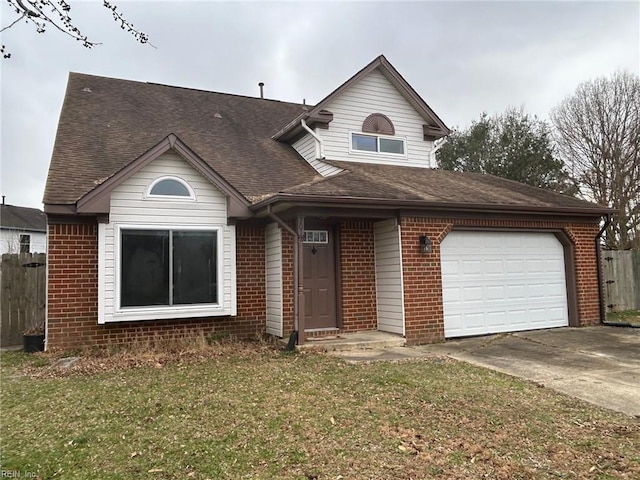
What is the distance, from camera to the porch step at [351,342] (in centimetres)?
815

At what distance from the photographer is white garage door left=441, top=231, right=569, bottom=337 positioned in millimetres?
9609

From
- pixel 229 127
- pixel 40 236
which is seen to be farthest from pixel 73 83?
pixel 40 236

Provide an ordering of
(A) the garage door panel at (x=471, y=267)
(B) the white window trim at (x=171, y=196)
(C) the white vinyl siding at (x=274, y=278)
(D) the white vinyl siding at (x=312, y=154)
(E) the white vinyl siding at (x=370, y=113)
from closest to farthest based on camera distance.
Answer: (B) the white window trim at (x=171, y=196), (C) the white vinyl siding at (x=274, y=278), (A) the garage door panel at (x=471, y=267), (D) the white vinyl siding at (x=312, y=154), (E) the white vinyl siding at (x=370, y=113)

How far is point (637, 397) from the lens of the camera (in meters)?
5.29

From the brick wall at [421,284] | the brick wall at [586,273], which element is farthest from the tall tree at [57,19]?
the brick wall at [586,273]

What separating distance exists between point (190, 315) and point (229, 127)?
6.27m

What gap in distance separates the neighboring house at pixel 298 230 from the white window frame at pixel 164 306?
24mm

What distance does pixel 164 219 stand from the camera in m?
A: 8.39

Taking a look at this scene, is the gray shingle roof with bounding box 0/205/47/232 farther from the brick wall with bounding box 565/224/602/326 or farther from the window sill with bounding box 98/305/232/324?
the brick wall with bounding box 565/224/602/326

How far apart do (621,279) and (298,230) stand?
11.4 metres

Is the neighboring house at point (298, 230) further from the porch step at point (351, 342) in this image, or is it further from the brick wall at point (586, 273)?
the porch step at point (351, 342)

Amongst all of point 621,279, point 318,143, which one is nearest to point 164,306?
point 318,143

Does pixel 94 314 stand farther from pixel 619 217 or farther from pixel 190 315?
pixel 619 217

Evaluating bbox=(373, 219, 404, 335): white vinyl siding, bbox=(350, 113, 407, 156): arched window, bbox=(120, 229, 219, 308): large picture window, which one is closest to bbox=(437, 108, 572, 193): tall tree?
bbox=(350, 113, 407, 156): arched window
